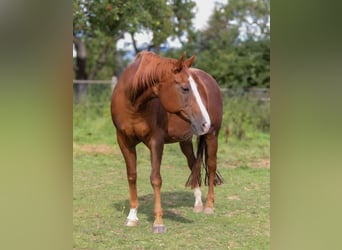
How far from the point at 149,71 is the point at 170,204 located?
1543mm

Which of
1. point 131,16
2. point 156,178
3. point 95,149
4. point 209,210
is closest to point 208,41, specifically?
point 131,16

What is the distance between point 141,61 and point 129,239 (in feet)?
3.62

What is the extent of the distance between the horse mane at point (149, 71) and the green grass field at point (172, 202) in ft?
2.97

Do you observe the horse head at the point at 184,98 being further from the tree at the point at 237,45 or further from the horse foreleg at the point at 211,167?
the tree at the point at 237,45

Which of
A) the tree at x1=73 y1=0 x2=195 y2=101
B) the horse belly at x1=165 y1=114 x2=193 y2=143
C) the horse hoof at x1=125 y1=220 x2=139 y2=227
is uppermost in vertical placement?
the tree at x1=73 y1=0 x2=195 y2=101

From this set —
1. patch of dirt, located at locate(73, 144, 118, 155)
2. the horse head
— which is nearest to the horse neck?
the horse head

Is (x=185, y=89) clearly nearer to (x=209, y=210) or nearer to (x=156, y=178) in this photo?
(x=156, y=178)

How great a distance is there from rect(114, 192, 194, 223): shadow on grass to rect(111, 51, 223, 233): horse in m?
0.20

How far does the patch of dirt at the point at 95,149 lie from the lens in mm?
6590

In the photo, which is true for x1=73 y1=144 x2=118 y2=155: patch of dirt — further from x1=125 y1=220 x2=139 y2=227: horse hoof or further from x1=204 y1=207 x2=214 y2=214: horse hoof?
x1=125 y1=220 x2=139 y2=227: horse hoof

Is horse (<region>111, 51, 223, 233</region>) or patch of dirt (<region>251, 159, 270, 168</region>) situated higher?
horse (<region>111, 51, 223, 233</region>)

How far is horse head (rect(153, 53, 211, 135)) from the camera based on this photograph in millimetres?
2496
